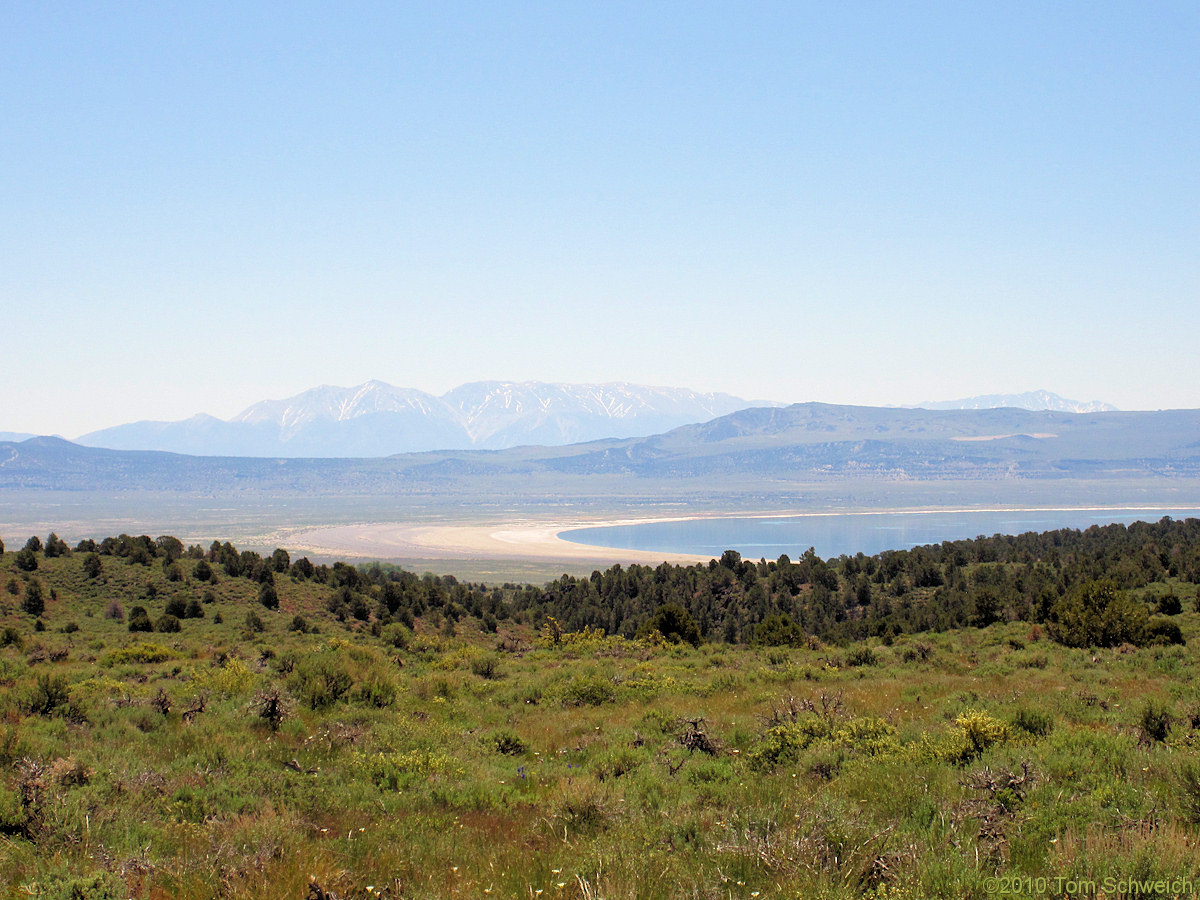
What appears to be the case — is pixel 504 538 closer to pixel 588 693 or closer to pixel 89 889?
pixel 588 693

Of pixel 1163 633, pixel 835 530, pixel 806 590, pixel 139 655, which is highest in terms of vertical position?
pixel 139 655

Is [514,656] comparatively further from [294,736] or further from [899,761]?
[899,761]

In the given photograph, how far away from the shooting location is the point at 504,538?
13588 centimetres

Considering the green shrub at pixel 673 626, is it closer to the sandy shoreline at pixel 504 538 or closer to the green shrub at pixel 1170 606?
the green shrub at pixel 1170 606

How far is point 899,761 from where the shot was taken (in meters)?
7.93

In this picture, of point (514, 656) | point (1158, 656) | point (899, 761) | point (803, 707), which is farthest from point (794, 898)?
point (514, 656)

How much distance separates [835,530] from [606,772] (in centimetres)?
14016

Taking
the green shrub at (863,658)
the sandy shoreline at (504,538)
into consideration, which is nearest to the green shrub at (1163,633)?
the green shrub at (863,658)

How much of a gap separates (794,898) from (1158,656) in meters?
18.0

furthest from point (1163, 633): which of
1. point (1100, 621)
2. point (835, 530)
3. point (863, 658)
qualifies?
point (835, 530)

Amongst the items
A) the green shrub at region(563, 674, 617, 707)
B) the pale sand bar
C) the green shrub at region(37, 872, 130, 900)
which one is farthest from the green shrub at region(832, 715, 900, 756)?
the pale sand bar

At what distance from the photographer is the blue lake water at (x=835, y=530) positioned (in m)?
114

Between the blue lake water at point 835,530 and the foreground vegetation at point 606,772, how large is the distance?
85.3 m

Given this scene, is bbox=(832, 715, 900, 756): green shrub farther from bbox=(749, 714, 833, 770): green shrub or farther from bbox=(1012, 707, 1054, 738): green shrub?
bbox=(1012, 707, 1054, 738): green shrub
